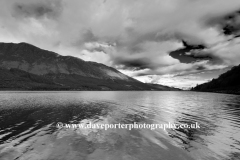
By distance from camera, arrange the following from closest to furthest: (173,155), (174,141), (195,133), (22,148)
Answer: (173,155), (22,148), (174,141), (195,133)

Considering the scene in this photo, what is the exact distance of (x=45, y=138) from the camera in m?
21.3

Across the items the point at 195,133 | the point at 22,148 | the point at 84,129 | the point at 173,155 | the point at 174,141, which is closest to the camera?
the point at 173,155

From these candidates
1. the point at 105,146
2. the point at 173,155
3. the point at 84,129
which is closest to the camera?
the point at 173,155

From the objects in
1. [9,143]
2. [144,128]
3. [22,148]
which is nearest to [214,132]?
[144,128]

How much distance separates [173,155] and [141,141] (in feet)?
17.7

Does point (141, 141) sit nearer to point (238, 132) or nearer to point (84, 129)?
point (84, 129)

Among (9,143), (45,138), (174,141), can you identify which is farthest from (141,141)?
(9,143)

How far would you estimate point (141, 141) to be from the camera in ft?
68.4

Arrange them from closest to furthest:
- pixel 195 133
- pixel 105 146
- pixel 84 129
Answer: pixel 105 146 → pixel 195 133 → pixel 84 129

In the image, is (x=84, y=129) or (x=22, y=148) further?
(x=84, y=129)

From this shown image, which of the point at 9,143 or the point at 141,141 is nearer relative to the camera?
the point at 9,143

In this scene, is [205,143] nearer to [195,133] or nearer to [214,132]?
[195,133]

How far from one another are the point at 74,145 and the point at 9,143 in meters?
8.85

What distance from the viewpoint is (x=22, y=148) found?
1759 centimetres
